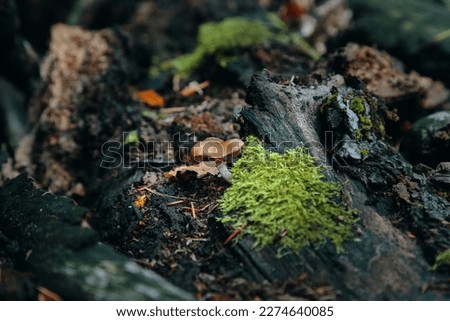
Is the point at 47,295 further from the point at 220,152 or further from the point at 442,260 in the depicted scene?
the point at 442,260

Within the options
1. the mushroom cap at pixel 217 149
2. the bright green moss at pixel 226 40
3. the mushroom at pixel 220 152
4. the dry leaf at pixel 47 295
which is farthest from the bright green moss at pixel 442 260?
the bright green moss at pixel 226 40

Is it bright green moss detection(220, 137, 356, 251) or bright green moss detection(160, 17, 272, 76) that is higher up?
bright green moss detection(160, 17, 272, 76)

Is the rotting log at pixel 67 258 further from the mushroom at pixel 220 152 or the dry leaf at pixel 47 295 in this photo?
the mushroom at pixel 220 152

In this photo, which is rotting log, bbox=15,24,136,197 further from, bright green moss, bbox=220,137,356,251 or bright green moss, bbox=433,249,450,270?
bright green moss, bbox=433,249,450,270

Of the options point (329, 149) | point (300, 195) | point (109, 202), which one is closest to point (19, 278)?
point (109, 202)

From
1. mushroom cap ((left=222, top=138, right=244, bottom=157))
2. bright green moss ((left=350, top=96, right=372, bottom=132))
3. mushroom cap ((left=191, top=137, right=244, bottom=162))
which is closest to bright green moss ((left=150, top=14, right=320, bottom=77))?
mushroom cap ((left=191, top=137, right=244, bottom=162))

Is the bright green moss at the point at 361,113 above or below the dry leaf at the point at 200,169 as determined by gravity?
above

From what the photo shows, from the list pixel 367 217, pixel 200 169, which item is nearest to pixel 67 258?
pixel 200 169
